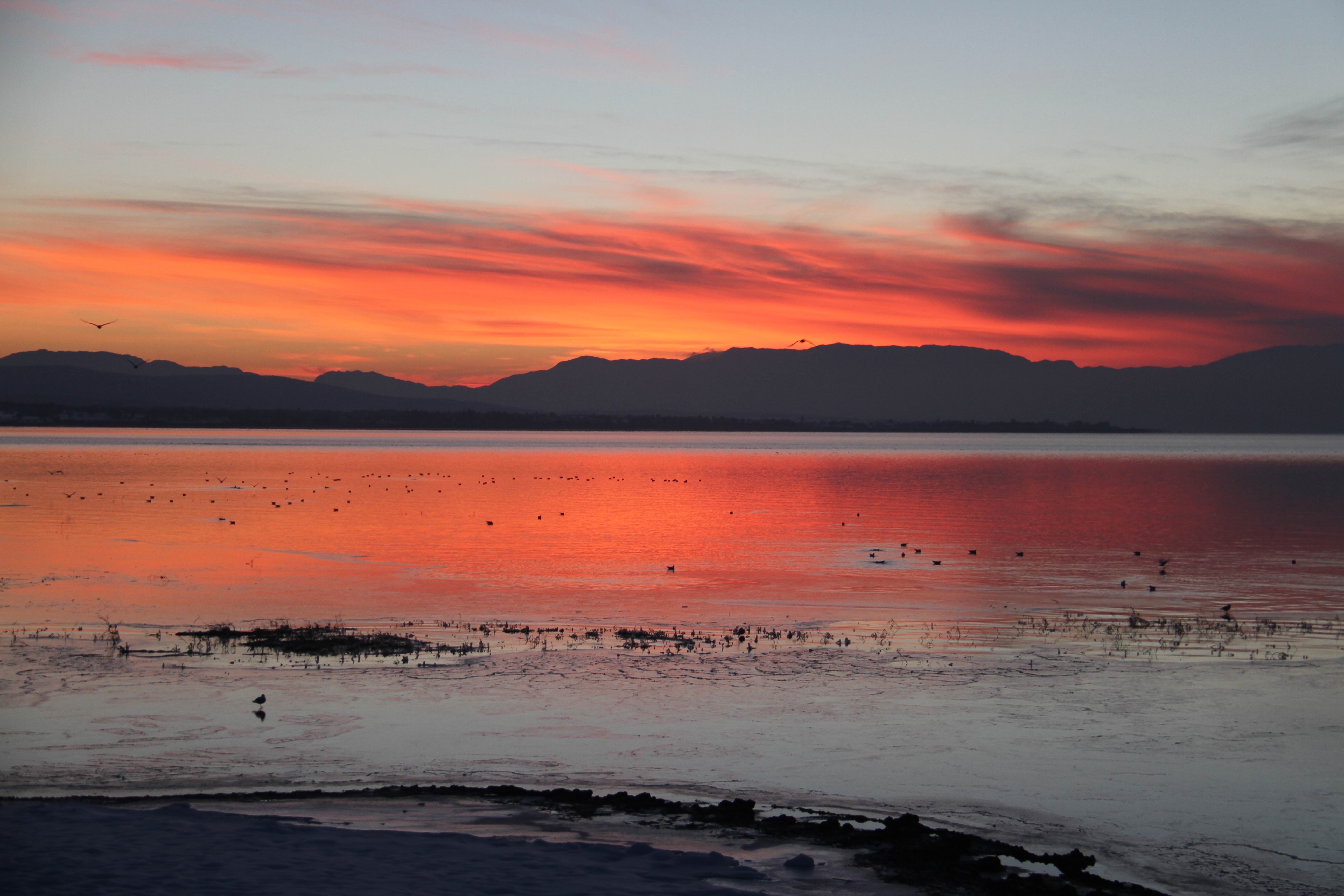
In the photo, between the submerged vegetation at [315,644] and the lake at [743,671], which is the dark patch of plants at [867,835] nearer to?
the lake at [743,671]

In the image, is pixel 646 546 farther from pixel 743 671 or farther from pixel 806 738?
pixel 806 738

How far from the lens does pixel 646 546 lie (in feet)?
140

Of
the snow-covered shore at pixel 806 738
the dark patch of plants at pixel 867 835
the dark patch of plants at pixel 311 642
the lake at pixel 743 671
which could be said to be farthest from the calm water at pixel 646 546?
the dark patch of plants at pixel 867 835

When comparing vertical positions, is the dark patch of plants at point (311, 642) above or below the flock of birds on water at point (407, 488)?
below

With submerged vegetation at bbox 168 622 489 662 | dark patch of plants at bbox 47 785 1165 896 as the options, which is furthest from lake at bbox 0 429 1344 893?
dark patch of plants at bbox 47 785 1165 896

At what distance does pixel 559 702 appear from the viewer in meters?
17.0

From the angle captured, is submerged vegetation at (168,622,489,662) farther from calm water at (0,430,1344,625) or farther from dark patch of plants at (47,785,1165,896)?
dark patch of plants at (47,785,1165,896)

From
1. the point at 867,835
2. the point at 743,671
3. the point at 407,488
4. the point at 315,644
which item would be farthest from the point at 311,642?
the point at 407,488

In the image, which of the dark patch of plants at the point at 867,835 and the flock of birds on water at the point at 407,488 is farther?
the flock of birds on water at the point at 407,488

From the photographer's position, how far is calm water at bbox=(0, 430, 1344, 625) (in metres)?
27.4

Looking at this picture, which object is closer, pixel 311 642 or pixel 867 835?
pixel 867 835

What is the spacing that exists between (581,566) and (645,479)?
56393mm

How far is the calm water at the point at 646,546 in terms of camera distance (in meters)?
27.4

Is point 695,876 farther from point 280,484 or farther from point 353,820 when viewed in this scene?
point 280,484
